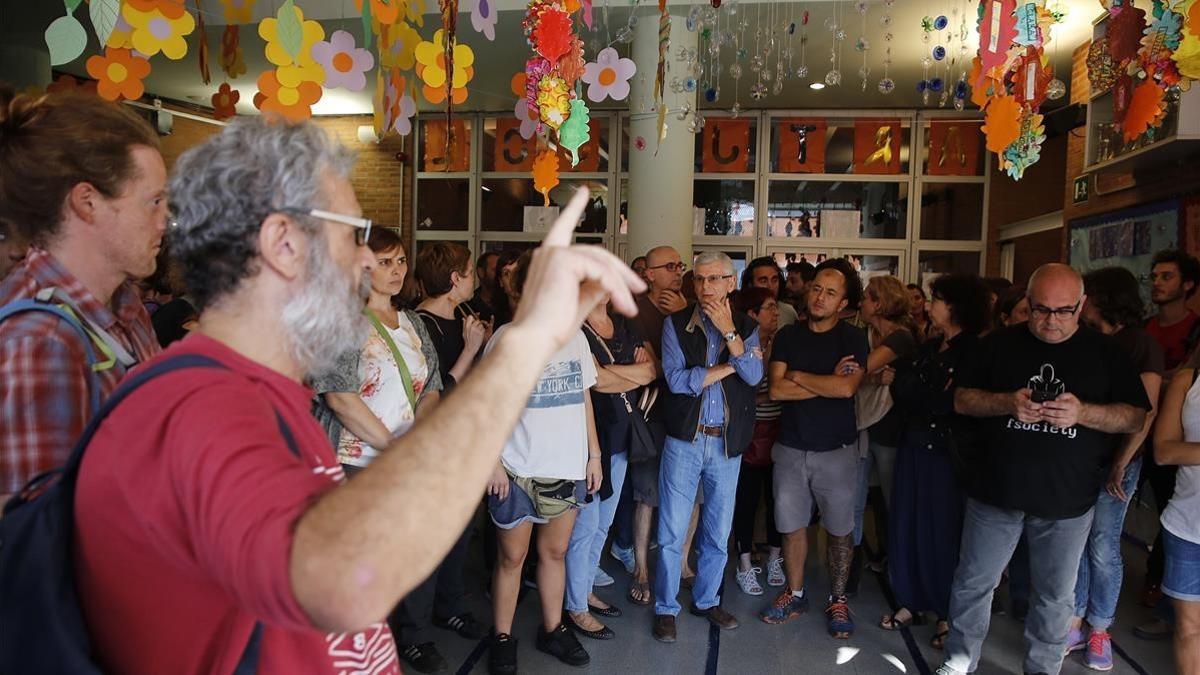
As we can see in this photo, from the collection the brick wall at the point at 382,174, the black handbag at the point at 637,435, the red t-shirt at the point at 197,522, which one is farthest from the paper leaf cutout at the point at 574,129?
the brick wall at the point at 382,174

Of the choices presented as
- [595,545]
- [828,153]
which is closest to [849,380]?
[595,545]

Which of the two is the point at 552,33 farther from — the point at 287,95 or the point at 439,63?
the point at 287,95

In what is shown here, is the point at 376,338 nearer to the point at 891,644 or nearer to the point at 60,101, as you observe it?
the point at 60,101

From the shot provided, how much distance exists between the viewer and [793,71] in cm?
780

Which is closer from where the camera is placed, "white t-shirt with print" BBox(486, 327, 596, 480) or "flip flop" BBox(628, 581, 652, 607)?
"white t-shirt with print" BBox(486, 327, 596, 480)

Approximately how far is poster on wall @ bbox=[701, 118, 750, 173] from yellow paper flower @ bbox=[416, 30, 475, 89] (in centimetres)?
649

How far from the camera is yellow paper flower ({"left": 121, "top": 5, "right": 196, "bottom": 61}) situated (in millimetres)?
3120

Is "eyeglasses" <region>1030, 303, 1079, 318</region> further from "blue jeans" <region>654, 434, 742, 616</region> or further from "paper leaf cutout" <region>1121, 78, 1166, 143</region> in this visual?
"blue jeans" <region>654, 434, 742, 616</region>

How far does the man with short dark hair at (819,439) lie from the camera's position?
149 inches

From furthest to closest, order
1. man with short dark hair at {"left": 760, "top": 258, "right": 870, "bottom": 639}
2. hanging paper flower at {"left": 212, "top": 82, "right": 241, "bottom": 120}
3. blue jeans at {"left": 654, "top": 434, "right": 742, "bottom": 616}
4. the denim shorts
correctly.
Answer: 1. hanging paper flower at {"left": 212, "top": 82, "right": 241, "bottom": 120}
2. man with short dark hair at {"left": 760, "top": 258, "right": 870, "bottom": 639}
3. blue jeans at {"left": 654, "top": 434, "right": 742, "bottom": 616}
4. the denim shorts

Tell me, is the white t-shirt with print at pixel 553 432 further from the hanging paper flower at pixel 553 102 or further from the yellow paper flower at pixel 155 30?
the yellow paper flower at pixel 155 30

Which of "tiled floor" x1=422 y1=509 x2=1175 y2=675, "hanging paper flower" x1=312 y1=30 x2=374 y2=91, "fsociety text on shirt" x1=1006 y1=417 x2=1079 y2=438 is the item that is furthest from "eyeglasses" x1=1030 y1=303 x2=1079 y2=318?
"hanging paper flower" x1=312 y1=30 x2=374 y2=91

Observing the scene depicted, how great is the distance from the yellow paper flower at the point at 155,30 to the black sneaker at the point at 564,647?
283cm

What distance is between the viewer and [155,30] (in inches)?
124
